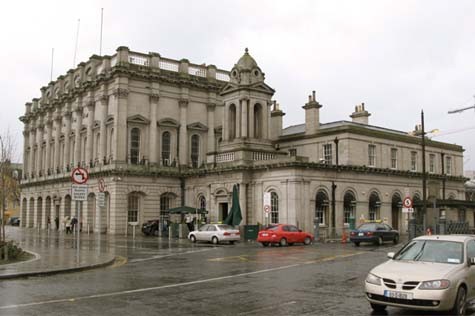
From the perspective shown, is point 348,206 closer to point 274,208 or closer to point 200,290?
point 274,208

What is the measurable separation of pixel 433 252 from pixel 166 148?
42866 millimetres

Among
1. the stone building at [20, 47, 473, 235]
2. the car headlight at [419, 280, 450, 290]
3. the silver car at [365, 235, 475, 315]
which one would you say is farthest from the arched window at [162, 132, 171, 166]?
the car headlight at [419, 280, 450, 290]

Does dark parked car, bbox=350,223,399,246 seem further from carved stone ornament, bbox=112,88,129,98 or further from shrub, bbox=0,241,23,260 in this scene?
carved stone ornament, bbox=112,88,129,98

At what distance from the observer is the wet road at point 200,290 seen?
11367mm

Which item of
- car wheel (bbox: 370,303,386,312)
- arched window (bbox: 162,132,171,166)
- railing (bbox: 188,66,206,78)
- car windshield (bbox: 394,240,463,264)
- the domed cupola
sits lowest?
car wheel (bbox: 370,303,386,312)

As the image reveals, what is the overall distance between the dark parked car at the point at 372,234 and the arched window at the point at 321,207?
731 centimetres

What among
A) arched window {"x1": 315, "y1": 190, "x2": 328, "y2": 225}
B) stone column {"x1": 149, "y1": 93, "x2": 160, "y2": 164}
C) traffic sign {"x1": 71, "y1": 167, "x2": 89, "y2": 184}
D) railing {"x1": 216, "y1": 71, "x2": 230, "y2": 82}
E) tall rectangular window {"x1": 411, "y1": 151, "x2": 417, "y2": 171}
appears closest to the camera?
traffic sign {"x1": 71, "y1": 167, "x2": 89, "y2": 184}

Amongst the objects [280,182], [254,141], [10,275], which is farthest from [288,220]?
[10,275]

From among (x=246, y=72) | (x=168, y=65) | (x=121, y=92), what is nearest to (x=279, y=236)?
(x=246, y=72)

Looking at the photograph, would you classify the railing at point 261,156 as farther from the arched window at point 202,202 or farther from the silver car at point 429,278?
the silver car at point 429,278

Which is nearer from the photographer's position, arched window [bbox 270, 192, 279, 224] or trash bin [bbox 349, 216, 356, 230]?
arched window [bbox 270, 192, 279, 224]

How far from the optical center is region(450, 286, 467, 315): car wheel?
399 inches

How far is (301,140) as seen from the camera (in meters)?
48.8

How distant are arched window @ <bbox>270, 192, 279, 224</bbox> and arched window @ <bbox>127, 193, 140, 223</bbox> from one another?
14126mm
